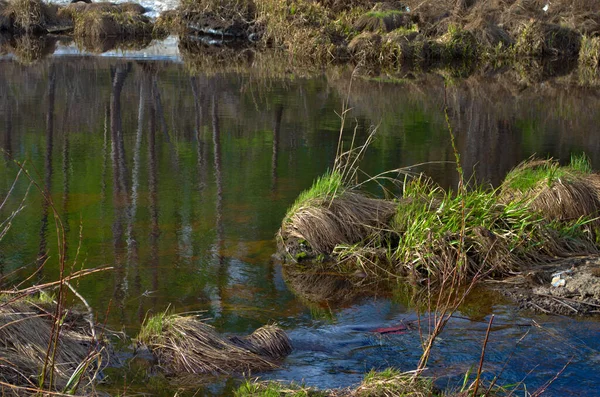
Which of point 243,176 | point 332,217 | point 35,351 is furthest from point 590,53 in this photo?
point 35,351

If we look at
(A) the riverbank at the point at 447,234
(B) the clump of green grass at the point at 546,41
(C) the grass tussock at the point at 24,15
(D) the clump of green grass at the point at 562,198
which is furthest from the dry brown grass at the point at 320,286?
(C) the grass tussock at the point at 24,15

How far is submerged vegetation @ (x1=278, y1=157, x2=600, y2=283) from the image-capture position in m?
8.52

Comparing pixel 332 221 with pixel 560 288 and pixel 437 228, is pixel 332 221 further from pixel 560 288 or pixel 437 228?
pixel 560 288

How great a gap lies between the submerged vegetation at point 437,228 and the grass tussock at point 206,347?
2294mm

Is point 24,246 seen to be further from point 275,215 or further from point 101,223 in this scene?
point 275,215

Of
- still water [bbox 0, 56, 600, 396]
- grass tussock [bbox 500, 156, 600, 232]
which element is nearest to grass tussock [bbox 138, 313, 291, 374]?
still water [bbox 0, 56, 600, 396]

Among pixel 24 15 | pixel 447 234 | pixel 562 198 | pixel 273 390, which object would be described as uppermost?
pixel 24 15

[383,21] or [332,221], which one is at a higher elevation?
[383,21]

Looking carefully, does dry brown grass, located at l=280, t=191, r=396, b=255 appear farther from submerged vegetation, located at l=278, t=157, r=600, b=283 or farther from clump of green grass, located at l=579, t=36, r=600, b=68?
clump of green grass, located at l=579, t=36, r=600, b=68

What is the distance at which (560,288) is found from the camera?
788 centimetres

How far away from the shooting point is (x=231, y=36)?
1329 inches

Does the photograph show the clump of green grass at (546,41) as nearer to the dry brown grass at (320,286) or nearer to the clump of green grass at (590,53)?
the clump of green grass at (590,53)

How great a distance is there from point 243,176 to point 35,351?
7.38 m

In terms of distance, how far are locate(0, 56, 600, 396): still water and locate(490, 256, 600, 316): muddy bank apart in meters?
0.26
